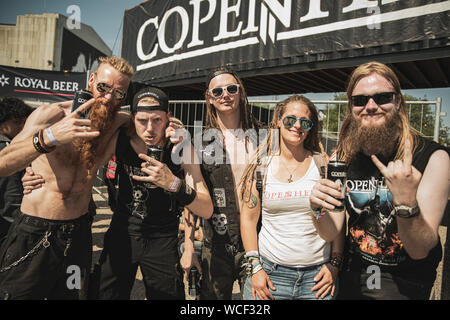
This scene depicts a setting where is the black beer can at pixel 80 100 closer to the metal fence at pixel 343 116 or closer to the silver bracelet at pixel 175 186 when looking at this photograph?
the silver bracelet at pixel 175 186

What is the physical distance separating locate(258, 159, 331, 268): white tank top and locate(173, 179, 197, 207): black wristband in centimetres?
70

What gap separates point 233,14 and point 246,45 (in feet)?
3.80

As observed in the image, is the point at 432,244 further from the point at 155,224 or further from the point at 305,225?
the point at 155,224

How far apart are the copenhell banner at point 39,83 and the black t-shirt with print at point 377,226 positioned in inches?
333

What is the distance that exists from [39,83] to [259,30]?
22.9 ft

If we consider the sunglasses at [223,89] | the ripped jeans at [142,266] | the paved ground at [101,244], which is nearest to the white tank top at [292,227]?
the ripped jeans at [142,266]

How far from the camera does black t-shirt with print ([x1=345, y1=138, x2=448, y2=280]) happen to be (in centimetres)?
189

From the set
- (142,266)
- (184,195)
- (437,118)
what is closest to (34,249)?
(142,266)

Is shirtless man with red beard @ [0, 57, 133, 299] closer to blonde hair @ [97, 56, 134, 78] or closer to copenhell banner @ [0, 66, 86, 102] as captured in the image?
blonde hair @ [97, 56, 134, 78]

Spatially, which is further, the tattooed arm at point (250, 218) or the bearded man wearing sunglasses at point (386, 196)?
the tattooed arm at point (250, 218)

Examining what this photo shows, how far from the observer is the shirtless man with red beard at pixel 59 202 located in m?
2.34

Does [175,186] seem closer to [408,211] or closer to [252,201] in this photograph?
[252,201]

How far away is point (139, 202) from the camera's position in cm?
266

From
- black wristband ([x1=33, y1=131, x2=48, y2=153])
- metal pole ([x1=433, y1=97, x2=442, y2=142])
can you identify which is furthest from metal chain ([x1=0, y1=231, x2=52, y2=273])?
metal pole ([x1=433, y1=97, x2=442, y2=142])
